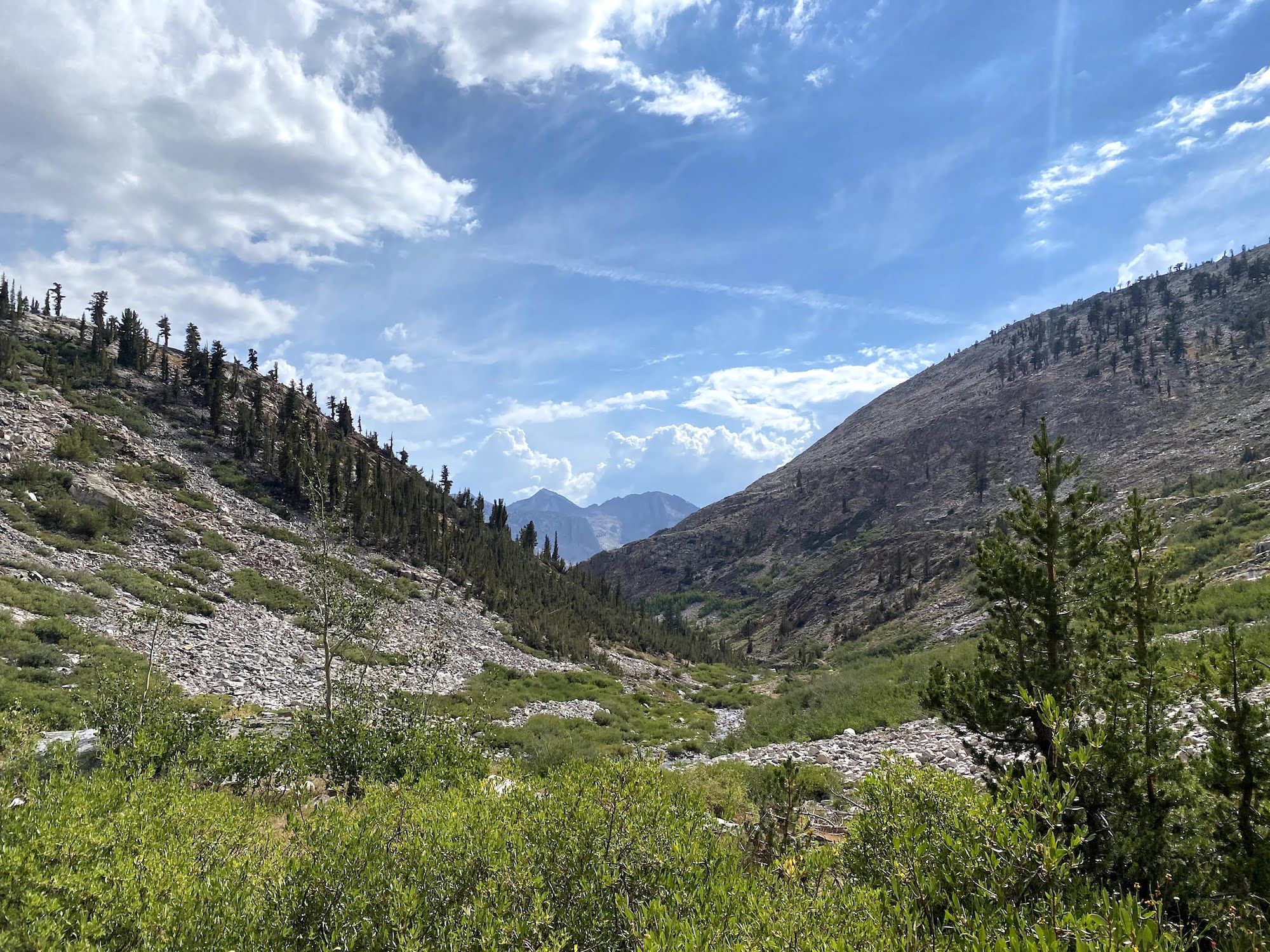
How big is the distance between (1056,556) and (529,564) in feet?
207

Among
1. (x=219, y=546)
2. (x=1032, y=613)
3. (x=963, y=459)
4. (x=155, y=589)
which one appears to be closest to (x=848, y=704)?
(x=1032, y=613)

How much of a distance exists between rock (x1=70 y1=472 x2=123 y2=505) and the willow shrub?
121 feet

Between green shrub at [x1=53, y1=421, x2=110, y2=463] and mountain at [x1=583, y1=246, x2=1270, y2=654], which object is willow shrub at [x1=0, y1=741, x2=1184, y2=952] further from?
mountain at [x1=583, y1=246, x2=1270, y2=654]

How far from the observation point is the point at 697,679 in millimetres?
51875

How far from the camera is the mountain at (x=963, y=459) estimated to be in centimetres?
7731

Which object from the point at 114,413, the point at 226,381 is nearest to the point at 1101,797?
the point at 114,413

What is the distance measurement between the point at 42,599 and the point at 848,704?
31.0 meters

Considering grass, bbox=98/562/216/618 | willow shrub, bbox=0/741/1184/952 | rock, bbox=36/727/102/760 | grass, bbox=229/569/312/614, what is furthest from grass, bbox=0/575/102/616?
willow shrub, bbox=0/741/1184/952

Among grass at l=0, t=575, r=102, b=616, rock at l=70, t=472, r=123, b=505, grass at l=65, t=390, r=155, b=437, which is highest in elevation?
grass at l=65, t=390, r=155, b=437

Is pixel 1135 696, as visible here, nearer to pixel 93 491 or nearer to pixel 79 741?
pixel 79 741

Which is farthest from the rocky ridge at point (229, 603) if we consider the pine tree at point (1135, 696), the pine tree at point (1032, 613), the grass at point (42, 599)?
the pine tree at point (1135, 696)

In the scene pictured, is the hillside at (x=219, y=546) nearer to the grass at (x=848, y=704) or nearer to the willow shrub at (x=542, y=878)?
the willow shrub at (x=542, y=878)

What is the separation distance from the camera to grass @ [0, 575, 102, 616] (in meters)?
21.1

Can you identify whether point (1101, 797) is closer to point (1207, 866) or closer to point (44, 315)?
point (1207, 866)
